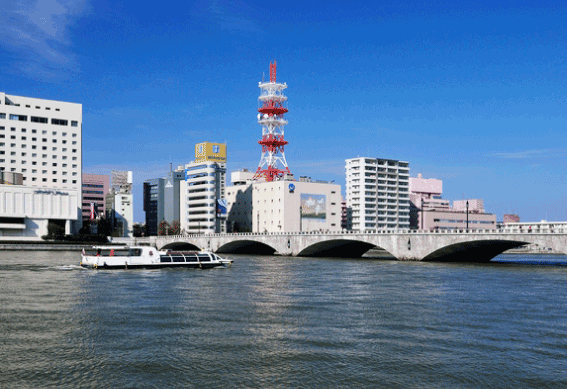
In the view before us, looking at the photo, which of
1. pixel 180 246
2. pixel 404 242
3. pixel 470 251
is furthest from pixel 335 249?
pixel 180 246

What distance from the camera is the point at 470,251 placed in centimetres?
10181

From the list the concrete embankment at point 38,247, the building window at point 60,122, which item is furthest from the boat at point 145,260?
the building window at point 60,122

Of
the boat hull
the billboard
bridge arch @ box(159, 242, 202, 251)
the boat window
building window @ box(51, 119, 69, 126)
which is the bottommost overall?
bridge arch @ box(159, 242, 202, 251)

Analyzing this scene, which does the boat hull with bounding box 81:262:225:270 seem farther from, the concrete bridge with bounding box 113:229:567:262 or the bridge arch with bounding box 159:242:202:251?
the bridge arch with bounding box 159:242:202:251

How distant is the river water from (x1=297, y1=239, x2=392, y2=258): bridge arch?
62216mm

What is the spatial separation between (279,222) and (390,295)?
138979 millimetres

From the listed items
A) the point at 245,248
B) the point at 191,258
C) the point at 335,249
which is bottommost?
the point at 245,248

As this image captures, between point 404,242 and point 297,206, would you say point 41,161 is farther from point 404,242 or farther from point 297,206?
point 404,242

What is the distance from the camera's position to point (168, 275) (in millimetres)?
69562

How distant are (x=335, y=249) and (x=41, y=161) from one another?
10294cm

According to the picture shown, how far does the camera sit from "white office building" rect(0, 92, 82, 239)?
16812 cm

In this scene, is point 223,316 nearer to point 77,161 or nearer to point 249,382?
point 249,382

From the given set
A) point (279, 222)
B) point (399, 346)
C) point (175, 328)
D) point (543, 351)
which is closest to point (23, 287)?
point (175, 328)

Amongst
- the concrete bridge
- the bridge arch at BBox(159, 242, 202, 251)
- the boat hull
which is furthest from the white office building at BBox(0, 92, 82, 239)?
the boat hull
